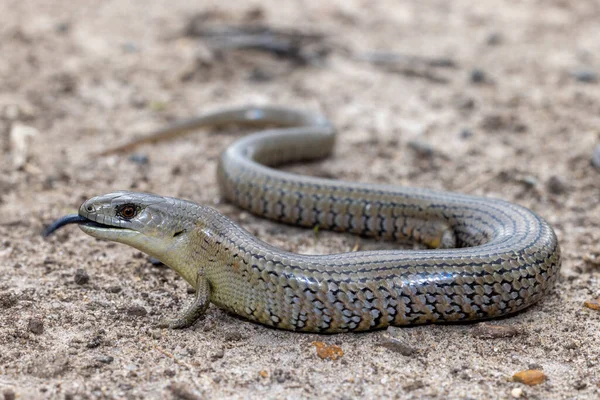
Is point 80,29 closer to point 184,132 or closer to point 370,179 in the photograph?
point 184,132

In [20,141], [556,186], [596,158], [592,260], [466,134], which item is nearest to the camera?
[592,260]

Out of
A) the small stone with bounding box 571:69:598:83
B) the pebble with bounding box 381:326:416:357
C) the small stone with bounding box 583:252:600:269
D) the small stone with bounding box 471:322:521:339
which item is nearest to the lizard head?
the pebble with bounding box 381:326:416:357

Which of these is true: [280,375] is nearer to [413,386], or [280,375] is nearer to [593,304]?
[413,386]

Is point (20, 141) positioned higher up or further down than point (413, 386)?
higher up

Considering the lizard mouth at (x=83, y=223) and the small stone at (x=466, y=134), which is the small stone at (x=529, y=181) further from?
the lizard mouth at (x=83, y=223)

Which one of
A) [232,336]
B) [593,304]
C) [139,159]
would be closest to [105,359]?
[232,336]

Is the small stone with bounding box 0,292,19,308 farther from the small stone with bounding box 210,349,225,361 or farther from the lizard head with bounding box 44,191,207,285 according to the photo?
the small stone with bounding box 210,349,225,361

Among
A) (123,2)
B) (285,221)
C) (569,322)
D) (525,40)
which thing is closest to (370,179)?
(285,221)
